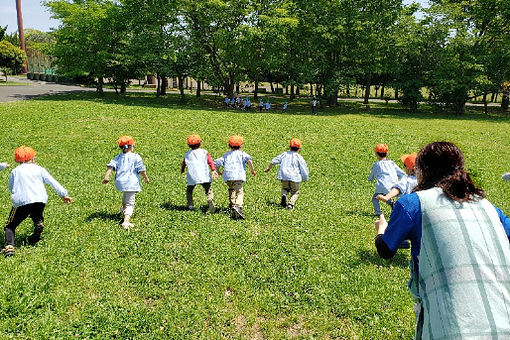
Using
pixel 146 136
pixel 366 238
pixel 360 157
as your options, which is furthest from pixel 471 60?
pixel 366 238

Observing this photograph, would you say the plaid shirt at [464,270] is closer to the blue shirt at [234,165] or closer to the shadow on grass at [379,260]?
the shadow on grass at [379,260]

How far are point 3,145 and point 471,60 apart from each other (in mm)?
37318

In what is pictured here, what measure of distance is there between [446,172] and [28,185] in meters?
6.64

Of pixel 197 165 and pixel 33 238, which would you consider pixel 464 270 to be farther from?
pixel 33 238

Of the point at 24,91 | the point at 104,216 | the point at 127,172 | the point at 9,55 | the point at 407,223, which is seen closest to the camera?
the point at 407,223

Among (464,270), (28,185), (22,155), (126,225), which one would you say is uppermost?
(464,270)

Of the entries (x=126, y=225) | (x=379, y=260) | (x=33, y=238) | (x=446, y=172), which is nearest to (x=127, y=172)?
(x=126, y=225)

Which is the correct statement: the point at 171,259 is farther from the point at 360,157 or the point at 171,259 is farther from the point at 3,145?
the point at 3,145

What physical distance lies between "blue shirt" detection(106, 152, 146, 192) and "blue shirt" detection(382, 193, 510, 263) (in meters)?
6.21

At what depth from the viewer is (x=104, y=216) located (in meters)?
8.80

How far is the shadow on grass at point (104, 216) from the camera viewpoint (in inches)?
336

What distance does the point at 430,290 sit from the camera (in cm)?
252

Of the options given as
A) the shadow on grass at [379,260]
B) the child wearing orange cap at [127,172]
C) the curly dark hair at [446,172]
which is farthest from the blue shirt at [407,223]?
the child wearing orange cap at [127,172]

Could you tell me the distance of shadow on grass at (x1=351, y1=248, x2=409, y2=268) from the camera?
6633 mm
